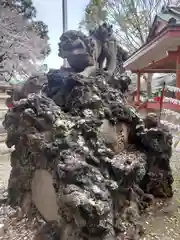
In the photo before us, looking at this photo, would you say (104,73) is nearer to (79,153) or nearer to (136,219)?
(79,153)

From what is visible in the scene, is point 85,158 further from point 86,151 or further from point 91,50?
→ point 91,50

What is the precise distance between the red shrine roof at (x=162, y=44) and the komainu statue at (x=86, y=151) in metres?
1.29

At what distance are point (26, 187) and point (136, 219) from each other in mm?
837

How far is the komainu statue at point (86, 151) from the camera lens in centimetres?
143

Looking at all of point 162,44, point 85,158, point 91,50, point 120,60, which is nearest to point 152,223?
point 85,158

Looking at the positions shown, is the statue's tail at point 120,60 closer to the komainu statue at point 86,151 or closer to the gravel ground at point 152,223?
the komainu statue at point 86,151

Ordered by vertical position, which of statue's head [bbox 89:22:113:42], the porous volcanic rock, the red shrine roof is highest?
the red shrine roof

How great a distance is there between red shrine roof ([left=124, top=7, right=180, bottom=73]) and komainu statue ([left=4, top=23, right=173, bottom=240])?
1286 mm

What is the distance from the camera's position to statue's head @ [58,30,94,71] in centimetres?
211

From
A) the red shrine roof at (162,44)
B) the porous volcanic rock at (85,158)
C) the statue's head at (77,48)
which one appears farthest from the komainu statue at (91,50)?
the red shrine roof at (162,44)

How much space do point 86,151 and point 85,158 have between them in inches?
1.9

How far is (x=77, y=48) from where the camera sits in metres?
2.15

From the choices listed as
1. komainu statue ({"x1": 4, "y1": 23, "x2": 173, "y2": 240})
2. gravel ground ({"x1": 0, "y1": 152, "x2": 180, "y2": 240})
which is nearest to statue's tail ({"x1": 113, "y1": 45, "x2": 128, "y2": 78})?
komainu statue ({"x1": 4, "y1": 23, "x2": 173, "y2": 240})

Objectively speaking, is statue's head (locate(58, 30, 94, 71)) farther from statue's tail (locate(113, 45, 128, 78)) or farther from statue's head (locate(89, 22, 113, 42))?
statue's tail (locate(113, 45, 128, 78))
